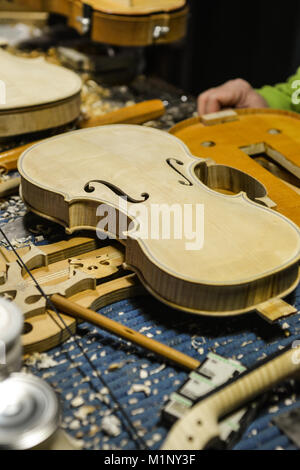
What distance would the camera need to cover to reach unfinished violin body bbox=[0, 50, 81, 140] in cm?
173

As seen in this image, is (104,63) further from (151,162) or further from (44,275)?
(44,275)

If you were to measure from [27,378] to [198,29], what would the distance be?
2.91 m

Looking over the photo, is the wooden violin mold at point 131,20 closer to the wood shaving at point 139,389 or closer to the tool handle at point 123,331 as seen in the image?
the tool handle at point 123,331

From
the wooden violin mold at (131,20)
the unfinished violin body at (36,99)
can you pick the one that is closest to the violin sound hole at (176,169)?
the unfinished violin body at (36,99)

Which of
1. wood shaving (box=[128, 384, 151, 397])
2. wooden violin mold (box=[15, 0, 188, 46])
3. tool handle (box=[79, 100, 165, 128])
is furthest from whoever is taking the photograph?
wooden violin mold (box=[15, 0, 188, 46])

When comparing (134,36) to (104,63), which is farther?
(104,63)

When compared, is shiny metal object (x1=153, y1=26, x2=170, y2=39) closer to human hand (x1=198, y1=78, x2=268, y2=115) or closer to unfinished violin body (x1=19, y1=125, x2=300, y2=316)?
human hand (x1=198, y1=78, x2=268, y2=115)

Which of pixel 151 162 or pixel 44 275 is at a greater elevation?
pixel 151 162

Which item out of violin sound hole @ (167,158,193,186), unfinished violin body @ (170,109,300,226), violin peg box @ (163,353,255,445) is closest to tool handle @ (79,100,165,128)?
unfinished violin body @ (170,109,300,226)

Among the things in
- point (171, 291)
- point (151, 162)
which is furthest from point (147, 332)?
point (151, 162)

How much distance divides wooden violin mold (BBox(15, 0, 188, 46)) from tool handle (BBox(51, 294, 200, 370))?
1355mm

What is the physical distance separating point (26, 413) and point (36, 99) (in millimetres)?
1123

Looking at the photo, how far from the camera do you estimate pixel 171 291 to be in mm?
1093
